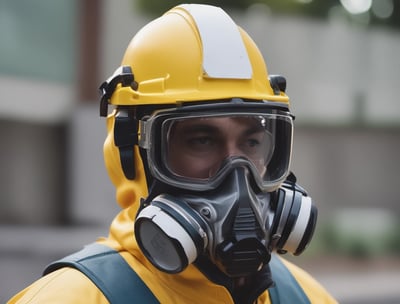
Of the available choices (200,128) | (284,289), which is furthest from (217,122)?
(284,289)

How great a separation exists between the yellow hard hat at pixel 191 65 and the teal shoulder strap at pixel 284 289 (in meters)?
0.54

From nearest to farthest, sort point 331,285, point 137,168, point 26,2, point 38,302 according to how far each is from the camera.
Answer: point 38,302 < point 137,168 < point 26,2 < point 331,285

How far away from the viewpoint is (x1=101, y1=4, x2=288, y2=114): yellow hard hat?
2.31 metres

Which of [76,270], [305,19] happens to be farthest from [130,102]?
[305,19]

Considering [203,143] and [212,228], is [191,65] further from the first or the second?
[212,228]

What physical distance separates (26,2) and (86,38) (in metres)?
0.75

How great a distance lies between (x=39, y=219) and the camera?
8398 mm

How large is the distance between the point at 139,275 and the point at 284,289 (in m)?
0.50

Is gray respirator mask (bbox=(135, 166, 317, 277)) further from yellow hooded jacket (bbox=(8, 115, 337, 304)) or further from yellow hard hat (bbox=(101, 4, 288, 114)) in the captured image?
yellow hard hat (bbox=(101, 4, 288, 114))

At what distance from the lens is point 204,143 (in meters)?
2.33

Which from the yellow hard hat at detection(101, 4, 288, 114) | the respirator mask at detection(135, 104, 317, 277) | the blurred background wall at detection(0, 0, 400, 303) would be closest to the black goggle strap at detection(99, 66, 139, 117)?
the yellow hard hat at detection(101, 4, 288, 114)

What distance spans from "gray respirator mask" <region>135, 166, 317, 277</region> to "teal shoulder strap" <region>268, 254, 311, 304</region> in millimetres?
223

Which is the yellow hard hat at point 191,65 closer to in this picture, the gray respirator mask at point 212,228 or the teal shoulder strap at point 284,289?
the gray respirator mask at point 212,228

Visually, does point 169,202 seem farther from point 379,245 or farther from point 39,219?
point 379,245
